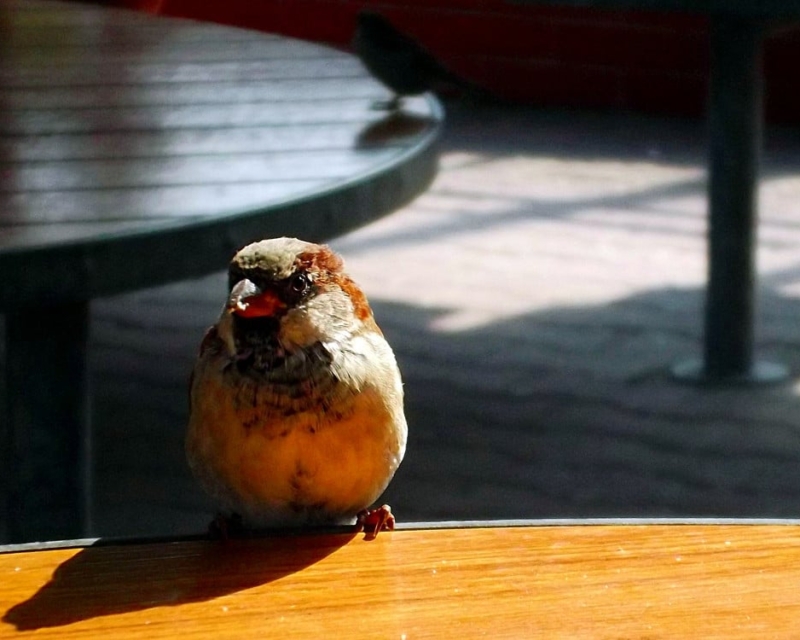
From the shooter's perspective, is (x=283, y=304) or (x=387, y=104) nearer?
(x=283, y=304)

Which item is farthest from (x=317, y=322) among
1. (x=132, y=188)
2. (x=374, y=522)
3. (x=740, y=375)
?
(x=740, y=375)

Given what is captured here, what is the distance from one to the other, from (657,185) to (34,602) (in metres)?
4.95

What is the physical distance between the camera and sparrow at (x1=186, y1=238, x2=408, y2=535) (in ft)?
4.45

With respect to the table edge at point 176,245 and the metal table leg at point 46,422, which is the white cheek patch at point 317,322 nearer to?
the table edge at point 176,245

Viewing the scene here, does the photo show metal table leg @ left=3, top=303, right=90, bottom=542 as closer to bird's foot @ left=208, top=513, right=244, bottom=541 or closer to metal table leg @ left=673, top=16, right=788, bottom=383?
bird's foot @ left=208, top=513, right=244, bottom=541

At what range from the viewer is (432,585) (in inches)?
44.1

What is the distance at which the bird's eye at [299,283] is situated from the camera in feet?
4.47

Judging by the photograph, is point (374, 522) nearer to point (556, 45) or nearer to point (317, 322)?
point (317, 322)

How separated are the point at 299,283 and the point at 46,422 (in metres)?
0.82

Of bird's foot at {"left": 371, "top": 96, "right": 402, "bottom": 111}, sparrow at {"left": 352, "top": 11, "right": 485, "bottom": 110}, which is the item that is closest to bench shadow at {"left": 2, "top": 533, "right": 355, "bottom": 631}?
bird's foot at {"left": 371, "top": 96, "right": 402, "bottom": 111}

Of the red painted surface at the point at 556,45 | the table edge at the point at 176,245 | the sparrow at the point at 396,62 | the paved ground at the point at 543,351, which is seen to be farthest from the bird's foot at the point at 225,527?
the red painted surface at the point at 556,45

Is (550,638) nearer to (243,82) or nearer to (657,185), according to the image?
(243,82)

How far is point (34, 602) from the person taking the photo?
1119mm

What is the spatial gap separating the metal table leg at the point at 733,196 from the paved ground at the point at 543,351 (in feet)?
0.36
